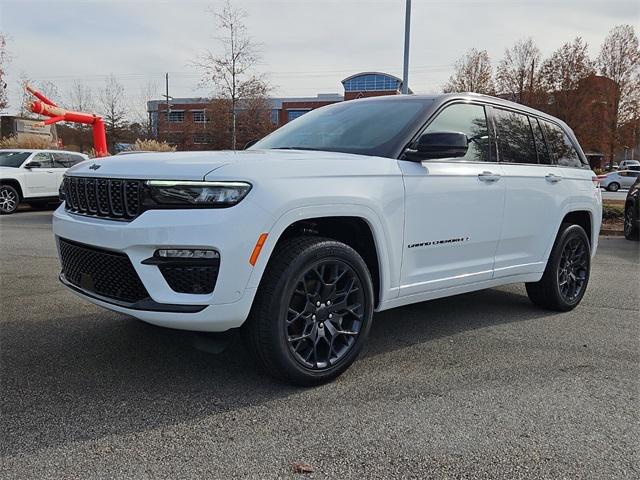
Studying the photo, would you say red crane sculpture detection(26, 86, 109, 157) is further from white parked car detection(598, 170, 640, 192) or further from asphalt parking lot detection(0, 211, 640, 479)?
white parked car detection(598, 170, 640, 192)

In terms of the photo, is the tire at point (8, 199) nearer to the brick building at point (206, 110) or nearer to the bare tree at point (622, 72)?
the brick building at point (206, 110)

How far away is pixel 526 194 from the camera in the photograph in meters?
4.48

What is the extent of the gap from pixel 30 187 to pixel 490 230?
13517 millimetres

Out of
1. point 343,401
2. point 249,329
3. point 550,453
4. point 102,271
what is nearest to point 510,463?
point 550,453

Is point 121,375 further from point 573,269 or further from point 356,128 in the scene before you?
point 573,269

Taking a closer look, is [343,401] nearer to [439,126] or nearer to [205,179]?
[205,179]

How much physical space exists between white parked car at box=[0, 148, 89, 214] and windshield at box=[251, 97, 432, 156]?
37.3 ft

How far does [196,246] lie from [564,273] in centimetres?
371

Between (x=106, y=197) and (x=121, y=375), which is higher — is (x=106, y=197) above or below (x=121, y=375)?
above

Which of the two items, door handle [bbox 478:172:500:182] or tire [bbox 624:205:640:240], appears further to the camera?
tire [bbox 624:205:640:240]

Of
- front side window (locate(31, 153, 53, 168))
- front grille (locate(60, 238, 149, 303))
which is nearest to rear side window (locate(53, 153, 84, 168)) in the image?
front side window (locate(31, 153, 53, 168))

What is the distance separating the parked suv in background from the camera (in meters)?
10.1

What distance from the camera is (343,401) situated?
119 inches

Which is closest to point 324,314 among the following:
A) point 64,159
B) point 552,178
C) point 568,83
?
point 552,178
